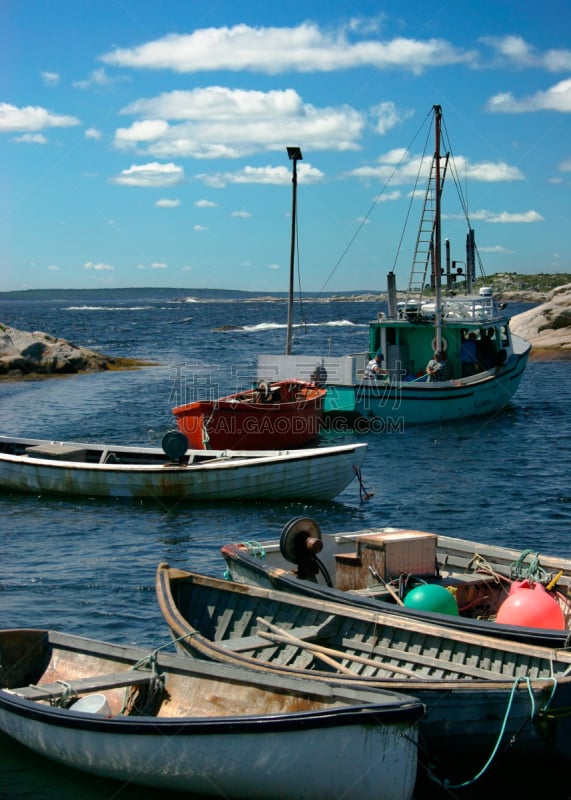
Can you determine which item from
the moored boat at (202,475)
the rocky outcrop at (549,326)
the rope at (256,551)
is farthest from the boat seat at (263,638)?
the rocky outcrop at (549,326)


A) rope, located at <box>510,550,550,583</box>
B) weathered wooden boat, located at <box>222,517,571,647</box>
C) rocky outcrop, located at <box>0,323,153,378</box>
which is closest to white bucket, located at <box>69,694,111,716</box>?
weathered wooden boat, located at <box>222,517,571,647</box>

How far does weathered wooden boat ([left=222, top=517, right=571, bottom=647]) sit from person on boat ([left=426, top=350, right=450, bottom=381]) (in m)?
17.6

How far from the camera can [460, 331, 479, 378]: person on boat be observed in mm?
31188

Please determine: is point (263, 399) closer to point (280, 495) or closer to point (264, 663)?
point (280, 495)

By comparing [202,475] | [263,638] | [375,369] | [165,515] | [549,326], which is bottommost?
[165,515]

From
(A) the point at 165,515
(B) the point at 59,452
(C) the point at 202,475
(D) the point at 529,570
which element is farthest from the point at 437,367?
(D) the point at 529,570

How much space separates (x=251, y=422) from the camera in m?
23.3

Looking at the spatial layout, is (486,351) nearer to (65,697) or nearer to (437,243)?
(437,243)

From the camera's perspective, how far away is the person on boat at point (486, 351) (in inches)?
1243

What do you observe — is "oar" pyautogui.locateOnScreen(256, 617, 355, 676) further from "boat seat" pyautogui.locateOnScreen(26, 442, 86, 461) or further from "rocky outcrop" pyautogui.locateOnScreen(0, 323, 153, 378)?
"rocky outcrop" pyautogui.locateOnScreen(0, 323, 153, 378)

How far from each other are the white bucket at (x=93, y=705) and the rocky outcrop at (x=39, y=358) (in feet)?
119

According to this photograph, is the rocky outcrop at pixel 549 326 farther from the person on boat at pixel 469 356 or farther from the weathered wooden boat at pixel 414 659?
the weathered wooden boat at pixel 414 659

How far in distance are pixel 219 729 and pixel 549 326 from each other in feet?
172

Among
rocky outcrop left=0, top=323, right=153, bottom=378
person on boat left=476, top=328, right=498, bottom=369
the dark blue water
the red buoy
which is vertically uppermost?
person on boat left=476, top=328, right=498, bottom=369
